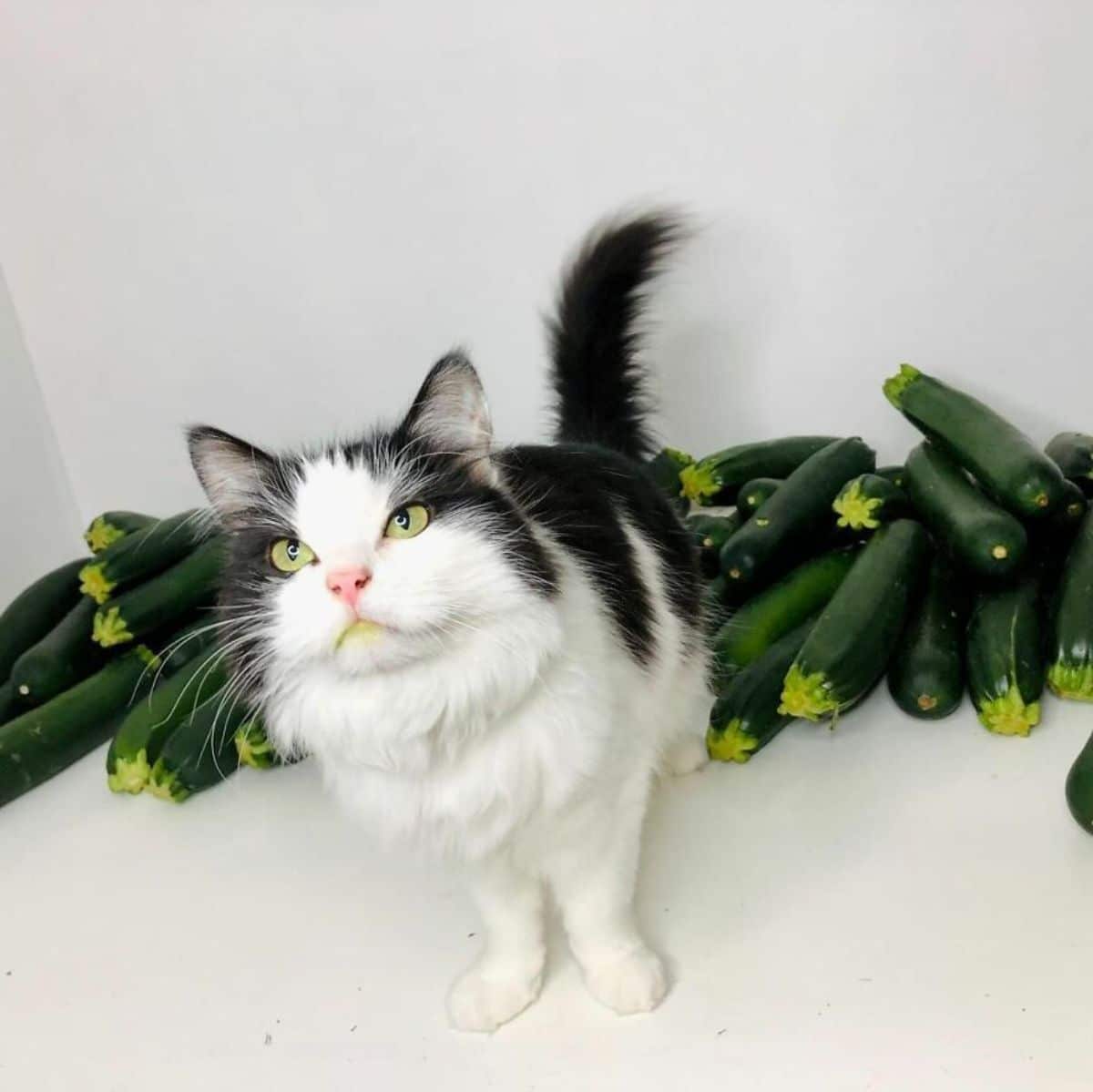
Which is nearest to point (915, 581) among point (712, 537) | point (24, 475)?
point (712, 537)

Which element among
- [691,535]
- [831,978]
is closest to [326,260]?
[691,535]

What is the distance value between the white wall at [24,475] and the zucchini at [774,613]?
136 centimetres

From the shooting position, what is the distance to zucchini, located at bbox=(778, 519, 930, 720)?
3.99 ft

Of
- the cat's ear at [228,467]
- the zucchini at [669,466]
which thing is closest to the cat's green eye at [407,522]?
Result: the cat's ear at [228,467]

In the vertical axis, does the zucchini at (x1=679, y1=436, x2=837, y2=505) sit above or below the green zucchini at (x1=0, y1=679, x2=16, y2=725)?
above

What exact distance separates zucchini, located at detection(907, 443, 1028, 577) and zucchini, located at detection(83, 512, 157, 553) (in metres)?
1.23

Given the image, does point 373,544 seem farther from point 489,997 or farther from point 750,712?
point 750,712

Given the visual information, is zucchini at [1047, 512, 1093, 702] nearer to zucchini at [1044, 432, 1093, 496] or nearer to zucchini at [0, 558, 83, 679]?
zucchini at [1044, 432, 1093, 496]

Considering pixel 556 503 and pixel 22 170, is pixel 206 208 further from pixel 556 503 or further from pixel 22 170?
pixel 556 503

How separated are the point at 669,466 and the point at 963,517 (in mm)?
503

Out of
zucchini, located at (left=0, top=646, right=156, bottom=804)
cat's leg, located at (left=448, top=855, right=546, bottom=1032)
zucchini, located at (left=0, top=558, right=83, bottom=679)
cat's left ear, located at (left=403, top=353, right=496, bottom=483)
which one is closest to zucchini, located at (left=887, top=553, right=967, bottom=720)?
A: cat's leg, located at (left=448, top=855, right=546, bottom=1032)

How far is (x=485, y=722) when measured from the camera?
2.76 feet

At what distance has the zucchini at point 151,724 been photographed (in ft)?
4.49

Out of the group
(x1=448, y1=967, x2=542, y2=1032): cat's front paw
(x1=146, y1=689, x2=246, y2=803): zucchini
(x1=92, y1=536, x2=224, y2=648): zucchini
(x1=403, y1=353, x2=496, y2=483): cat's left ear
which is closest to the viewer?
(x1=403, y1=353, x2=496, y2=483): cat's left ear
